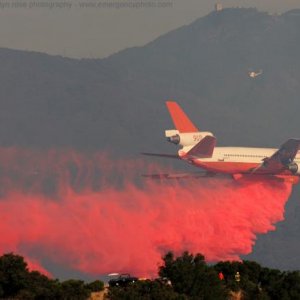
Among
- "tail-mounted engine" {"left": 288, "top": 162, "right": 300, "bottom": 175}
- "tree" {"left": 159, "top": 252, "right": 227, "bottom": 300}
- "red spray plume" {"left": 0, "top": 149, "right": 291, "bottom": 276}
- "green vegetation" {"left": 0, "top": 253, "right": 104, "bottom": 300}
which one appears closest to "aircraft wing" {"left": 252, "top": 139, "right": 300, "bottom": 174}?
"tail-mounted engine" {"left": 288, "top": 162, "right": 300, "bottom": 175}

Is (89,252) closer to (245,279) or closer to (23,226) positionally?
(23,226)

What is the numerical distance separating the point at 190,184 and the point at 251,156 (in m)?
20.8

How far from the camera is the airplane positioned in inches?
6845

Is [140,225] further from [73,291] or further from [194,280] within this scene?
[73,291]

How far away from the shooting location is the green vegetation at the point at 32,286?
103188 millimetres

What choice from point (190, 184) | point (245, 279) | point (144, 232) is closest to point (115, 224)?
point (144, 232)

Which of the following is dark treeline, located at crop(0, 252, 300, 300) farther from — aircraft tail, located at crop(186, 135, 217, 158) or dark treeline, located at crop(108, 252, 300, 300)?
aircraft tail, located at crop(186, 135, 217, 158)

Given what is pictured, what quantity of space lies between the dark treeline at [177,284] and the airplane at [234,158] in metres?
47.8

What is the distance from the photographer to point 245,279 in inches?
4803

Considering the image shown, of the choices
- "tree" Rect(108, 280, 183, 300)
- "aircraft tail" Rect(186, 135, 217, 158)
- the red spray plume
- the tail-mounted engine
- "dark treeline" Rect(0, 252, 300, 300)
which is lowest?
"tree" Rect(108, 280, 183, 300)

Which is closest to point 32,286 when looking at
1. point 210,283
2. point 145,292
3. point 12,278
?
point 12,278

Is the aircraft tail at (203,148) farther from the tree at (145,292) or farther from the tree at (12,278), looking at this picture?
the tree at (145,292)

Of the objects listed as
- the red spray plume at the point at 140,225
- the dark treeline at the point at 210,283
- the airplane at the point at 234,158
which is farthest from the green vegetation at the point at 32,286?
the airplane at the point at 234,158

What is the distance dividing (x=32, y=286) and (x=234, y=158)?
7266cm
